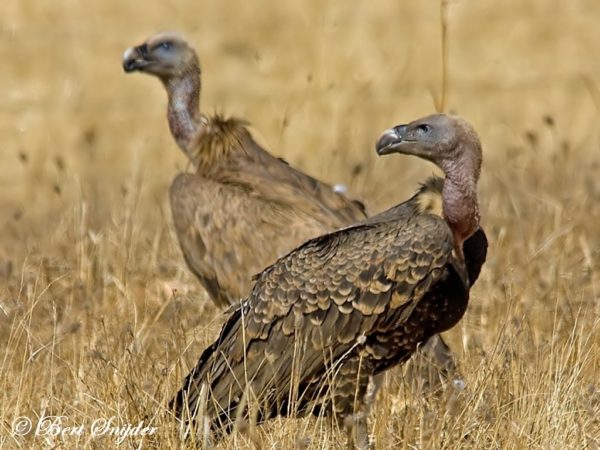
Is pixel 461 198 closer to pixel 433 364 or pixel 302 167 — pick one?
pixel 433 364

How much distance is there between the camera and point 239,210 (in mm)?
8477

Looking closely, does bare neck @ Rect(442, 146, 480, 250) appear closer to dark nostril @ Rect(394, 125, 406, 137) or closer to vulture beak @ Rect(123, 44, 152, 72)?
dark nostril @ Rect(394, 125, 406, 137)

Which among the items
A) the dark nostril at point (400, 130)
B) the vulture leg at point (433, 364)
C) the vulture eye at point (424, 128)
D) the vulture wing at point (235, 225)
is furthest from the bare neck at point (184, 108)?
the vulture eye at point (424, 128)

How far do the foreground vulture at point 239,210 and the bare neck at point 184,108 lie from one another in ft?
0.92

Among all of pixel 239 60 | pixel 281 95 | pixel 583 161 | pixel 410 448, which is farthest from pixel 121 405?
pixel 239 60

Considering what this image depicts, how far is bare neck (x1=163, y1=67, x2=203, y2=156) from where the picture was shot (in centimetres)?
921

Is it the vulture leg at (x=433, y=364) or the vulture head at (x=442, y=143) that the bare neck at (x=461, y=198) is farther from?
the vulture leg at (x=433, y=364)

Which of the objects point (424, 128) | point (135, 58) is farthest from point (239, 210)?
point (424, 128)

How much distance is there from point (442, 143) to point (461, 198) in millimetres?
245

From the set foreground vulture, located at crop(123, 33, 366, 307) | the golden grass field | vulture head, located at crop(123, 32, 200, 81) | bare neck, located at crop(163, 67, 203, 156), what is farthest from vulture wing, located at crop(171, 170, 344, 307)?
vulture head, located at crop(123, 32, 200, 81)

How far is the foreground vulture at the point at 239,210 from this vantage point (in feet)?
27.5

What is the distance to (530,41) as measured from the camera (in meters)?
17.1

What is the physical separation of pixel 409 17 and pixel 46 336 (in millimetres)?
10299

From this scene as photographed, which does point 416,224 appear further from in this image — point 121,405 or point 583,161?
point 583,161
